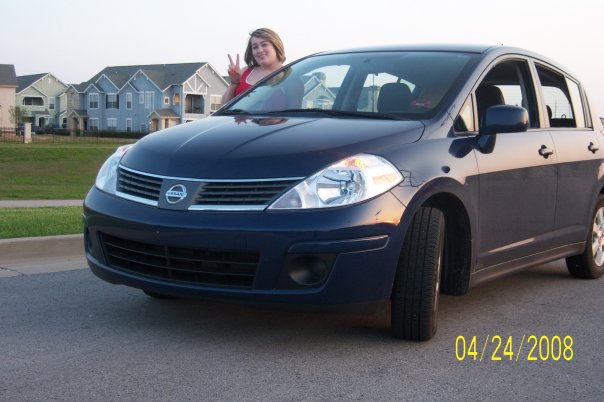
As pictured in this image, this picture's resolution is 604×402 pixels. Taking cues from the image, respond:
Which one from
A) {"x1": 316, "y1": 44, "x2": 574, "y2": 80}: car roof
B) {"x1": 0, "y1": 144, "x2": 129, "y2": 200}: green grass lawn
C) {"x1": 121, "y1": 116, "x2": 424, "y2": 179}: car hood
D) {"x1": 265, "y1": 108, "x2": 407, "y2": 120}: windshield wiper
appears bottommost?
{"x1": 0, "y1": 144, "x2": 129, "y2": 200}: green grass lawn

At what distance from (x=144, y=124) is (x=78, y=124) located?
1197 cm

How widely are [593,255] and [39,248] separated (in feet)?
15.8

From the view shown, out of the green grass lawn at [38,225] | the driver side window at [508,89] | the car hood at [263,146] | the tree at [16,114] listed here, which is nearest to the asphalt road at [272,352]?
the car hood at [263,146]

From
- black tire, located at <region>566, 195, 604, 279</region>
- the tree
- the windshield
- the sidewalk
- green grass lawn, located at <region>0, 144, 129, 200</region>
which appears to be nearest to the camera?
the windshield

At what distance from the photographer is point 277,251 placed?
3.96m

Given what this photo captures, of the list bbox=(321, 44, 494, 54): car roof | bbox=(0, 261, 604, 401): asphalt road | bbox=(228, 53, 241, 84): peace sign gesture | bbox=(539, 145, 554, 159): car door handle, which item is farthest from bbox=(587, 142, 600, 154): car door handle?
bbox=(228, 53, 241, 84): peace sign gesture

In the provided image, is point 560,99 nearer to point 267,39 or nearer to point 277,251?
point 267,39

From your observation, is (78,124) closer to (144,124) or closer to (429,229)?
(144,124)

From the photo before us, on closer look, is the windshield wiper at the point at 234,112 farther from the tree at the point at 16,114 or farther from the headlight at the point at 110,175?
the tree at the point at 16,114

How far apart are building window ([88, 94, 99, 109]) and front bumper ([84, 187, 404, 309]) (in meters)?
84.8

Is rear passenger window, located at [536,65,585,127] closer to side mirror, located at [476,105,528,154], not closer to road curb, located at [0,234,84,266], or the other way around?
side mirror, located at [476,105,528,154]

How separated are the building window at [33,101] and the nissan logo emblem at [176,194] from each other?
3673 inches

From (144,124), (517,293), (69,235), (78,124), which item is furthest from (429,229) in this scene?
(78,124)

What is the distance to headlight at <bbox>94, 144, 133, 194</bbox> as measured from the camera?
4.65m
